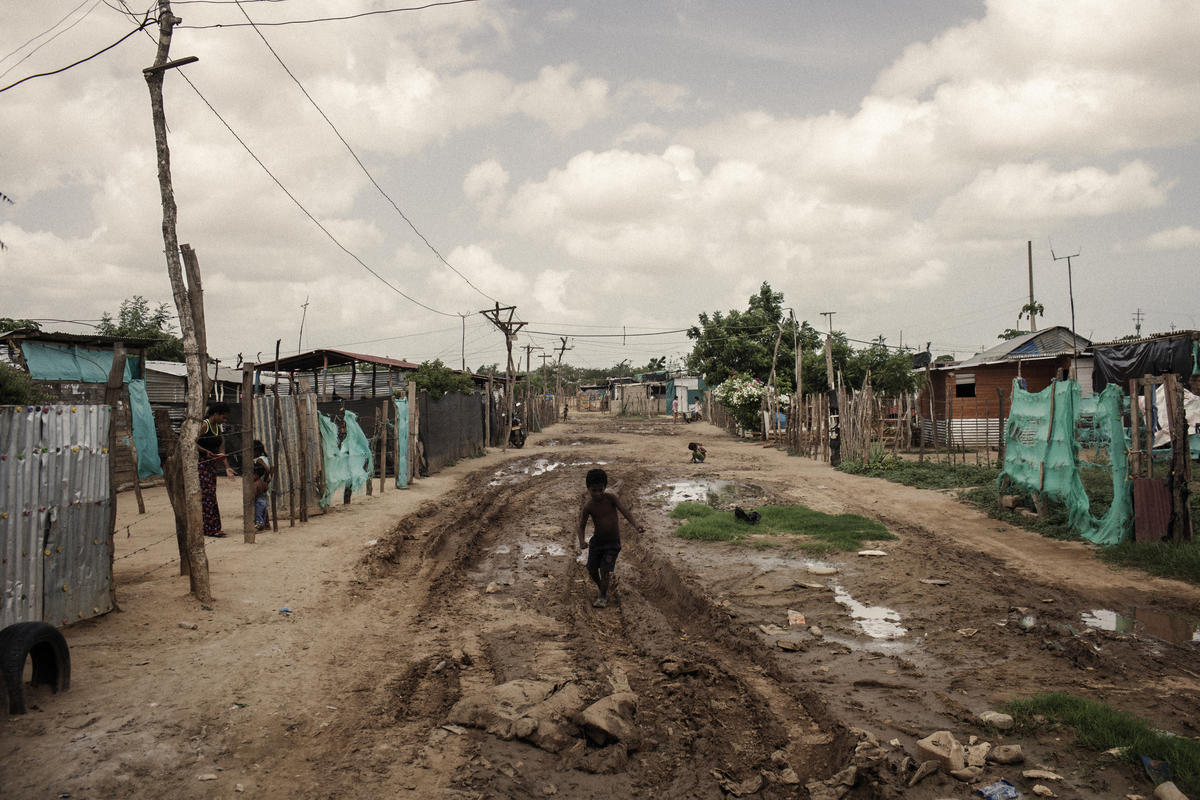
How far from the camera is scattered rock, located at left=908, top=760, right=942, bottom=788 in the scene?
3646 mm

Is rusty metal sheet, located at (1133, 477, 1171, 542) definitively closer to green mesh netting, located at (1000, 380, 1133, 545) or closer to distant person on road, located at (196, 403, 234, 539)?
green mesh netting, located at (1000, 380, 1133, 545)

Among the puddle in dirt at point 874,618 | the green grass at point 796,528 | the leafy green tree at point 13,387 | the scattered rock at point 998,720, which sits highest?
the leafy green tree at point 13,387

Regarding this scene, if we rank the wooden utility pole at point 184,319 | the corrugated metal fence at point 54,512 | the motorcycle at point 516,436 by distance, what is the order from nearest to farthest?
1. the corrugated metal fence at point 54,512
2. the wooden utility pole at point 184,319
3. the motorcycle at point 516,436

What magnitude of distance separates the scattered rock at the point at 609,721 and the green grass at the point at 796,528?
209 inches

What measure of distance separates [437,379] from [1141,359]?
59.5 feet

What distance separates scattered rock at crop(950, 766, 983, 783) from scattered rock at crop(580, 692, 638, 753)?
5.48 ft

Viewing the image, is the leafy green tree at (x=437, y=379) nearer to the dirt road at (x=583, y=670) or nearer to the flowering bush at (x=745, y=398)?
the dirt road at (x=583, y=670)

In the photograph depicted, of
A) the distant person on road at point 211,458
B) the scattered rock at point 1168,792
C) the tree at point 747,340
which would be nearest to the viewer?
the scattered rock at point 1168,792

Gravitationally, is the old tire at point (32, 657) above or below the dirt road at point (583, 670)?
above

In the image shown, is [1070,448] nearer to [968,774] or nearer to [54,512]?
[968,774]

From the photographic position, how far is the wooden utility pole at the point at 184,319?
21.8ft

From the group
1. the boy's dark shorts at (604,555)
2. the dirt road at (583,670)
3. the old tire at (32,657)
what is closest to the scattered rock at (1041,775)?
the dirt road at (583,670)

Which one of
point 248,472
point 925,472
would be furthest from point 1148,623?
point 925,472

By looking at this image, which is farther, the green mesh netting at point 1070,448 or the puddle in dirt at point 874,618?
the green mesh netting at point 1070,448
